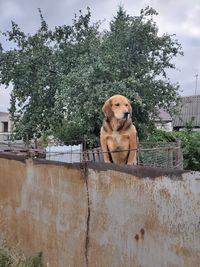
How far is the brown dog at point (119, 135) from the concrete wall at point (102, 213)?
169 centimetres

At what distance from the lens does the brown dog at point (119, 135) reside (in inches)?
233

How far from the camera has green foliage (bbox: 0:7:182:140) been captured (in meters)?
12.6

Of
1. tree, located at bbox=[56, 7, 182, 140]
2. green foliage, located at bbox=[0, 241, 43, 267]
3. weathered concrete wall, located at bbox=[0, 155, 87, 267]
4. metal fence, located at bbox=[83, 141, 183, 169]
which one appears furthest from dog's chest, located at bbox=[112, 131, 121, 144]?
tree, located at bbox=[56, 7, 182, 140]

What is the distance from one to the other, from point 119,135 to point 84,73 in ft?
22.3

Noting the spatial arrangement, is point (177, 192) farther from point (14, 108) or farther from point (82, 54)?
point (14, 108)

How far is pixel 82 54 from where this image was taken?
1402 centimetres

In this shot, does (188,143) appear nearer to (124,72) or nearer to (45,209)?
(124,72)

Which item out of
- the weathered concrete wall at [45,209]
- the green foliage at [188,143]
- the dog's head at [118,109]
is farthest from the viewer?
the green foliage at [188,143]

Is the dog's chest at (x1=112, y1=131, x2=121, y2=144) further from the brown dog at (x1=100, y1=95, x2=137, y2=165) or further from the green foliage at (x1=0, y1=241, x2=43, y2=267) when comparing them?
the green foliage at (x1=0, y1=241, x2=43, y2=267)

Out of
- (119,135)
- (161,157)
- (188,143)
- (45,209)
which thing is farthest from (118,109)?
(188,143)

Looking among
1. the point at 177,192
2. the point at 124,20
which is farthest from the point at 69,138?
the point at 177,192

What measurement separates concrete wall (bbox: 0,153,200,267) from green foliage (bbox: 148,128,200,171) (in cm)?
1090

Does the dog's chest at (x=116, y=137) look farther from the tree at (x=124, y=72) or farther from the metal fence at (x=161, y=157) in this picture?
the tree at (x=124, y=72)

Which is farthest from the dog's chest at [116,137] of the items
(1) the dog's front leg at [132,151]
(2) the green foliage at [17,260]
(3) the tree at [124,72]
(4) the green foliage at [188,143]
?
(4) the green foliage at [188,143]
